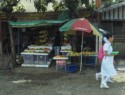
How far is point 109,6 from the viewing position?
57.8 feet

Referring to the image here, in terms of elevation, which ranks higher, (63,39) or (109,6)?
(109,6)

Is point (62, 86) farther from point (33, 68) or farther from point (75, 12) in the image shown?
point (75, 12)

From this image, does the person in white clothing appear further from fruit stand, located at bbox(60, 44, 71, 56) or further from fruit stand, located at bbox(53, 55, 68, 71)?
fruit stand, located at bbox(60, 44, 71, 56)

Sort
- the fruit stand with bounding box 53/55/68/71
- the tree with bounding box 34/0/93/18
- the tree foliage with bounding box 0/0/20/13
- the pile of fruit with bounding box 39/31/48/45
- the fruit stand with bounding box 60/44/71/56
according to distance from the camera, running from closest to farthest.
Answer: 1. the fruit stand with bounding box 53/55/68/71
2. the fruit stand with bounding box 60/44/71/56
3. the tree with bounding box 34/0/93/18
4. the pile of fruit with bounding box 39/31/48/45
5. the tree foliage with bounding box 0/0/20/13

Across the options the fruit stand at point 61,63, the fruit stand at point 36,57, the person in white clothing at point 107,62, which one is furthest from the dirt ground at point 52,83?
the fruit stand at point 36,57

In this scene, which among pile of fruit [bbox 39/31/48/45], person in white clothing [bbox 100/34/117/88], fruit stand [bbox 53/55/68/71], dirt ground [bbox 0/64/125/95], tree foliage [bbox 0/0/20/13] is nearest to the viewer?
dirt ground [bbox 0/64/125/95]

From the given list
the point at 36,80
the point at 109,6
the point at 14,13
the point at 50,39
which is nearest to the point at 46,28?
the point at 50,39

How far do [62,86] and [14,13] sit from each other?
7.80 metres

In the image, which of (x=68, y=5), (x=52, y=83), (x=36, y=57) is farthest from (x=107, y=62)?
(x=68, y=5)

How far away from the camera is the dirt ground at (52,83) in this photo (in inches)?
473

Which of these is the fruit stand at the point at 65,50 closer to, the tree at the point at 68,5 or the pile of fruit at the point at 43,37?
the pile of fruit at the point at 43,37

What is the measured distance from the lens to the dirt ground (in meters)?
12.0

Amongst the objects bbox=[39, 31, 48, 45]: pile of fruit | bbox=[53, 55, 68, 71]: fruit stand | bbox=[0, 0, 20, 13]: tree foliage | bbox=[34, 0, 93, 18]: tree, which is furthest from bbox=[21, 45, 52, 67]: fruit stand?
bbox=[0, 0, 20, 13]: tree foliage

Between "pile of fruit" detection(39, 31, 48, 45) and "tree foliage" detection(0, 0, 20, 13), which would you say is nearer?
"pile of fruit" detection(39, 31, 48, 45)
